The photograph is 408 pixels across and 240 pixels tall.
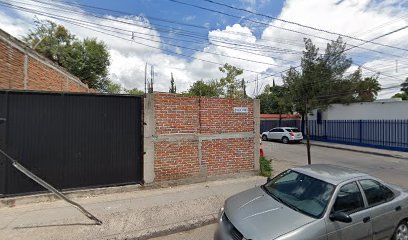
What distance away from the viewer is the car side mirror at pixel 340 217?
11.0 ft

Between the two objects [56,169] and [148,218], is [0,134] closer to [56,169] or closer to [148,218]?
[56,169]

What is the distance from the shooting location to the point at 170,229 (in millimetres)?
4773

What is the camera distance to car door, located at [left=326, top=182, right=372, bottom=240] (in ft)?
11.2

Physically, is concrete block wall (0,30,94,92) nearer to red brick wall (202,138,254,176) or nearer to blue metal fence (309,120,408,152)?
red brick wall (202,138,254,176)

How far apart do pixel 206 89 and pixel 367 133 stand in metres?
26.6

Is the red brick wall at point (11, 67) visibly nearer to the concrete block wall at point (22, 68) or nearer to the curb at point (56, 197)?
the concrete block wall at point (22, 68)

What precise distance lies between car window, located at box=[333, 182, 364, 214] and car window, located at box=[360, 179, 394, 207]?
187 millimetres

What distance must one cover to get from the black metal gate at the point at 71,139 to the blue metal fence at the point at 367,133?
1930 cm

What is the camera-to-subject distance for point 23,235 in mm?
4324

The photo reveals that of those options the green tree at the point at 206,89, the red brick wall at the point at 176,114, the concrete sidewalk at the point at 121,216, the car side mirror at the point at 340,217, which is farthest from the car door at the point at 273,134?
the car side mirror at the point at 340,217

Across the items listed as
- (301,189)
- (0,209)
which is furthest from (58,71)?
(301,189)

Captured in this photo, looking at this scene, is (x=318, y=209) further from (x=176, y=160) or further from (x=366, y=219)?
(x=176, y=160)

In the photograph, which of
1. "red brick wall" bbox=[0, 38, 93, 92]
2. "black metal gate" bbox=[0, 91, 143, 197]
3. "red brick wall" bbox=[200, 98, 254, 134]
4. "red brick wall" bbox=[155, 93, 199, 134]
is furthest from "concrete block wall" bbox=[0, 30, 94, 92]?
"red brick wall" bbox=[200, 98, 254, 134]

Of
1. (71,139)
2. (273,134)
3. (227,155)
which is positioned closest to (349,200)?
(227,155)
